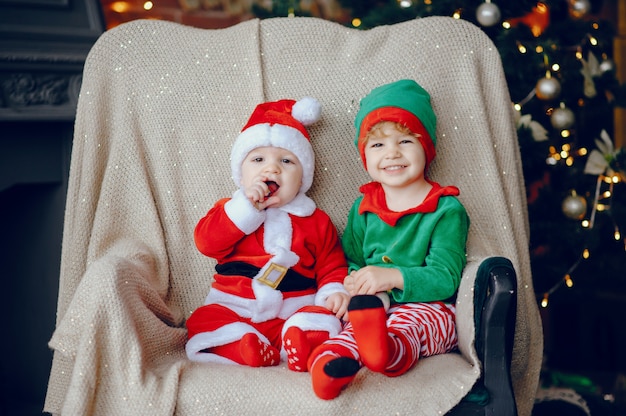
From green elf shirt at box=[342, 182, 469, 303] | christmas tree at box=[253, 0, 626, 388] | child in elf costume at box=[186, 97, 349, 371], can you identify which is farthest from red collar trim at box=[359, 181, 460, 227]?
christmas tree at box=[253, 0, 626, 388]

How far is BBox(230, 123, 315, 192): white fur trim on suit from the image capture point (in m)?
1.59

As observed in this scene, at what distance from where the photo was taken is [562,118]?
2.20m

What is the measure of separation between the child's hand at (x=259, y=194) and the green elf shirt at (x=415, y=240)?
226 mm

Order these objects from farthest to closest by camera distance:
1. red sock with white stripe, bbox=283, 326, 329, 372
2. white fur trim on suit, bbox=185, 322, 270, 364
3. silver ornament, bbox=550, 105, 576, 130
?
silver ornament, bbox=550, 105, 576, 130 < white fur trim on suit, bbox=185, 322, 270, 364 < red sock with white stripe, bbox=283, 326, 329, 372

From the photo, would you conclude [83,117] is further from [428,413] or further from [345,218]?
[428,413]

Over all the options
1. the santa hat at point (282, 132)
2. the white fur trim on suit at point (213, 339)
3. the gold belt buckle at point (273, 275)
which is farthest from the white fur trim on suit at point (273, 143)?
the white fur trim on suit at point (213, 339)

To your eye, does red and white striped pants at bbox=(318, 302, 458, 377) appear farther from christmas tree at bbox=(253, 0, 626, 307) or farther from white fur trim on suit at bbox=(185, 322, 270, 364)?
christmas tree at bbox=(253, 0, 626, 307)

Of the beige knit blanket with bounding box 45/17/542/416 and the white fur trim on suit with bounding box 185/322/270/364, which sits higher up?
the beige knit blanket with bounding box 45/17/542/416

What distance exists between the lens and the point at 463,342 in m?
1.42

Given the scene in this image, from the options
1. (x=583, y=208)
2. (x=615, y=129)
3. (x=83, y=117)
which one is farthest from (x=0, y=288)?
(x=615, y=129)

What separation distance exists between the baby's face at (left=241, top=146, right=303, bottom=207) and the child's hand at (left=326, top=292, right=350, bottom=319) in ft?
0.81

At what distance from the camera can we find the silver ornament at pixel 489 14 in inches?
82.4

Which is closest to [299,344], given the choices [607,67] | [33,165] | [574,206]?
[33,165]

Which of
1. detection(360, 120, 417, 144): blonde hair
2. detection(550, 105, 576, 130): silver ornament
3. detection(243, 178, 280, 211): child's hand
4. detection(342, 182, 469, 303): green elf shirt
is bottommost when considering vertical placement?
detection(342, 182, 469, 303): green elf shirt
